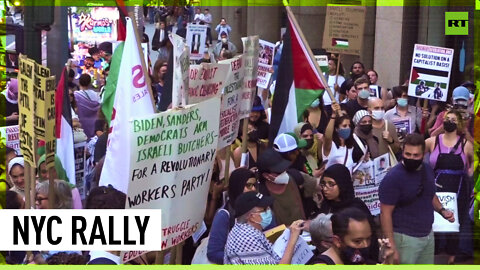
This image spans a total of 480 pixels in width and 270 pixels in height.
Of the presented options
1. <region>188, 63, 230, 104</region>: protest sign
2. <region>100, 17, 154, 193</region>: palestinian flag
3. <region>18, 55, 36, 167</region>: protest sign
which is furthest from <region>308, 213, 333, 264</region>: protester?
<region>18, 55, 36, 167</region>: protest sign

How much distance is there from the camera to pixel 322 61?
17.8 feet

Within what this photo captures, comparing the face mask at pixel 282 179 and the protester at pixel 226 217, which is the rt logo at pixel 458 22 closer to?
the face mask at pixel 282 179

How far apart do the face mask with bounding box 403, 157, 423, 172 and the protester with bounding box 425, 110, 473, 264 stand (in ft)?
0.33

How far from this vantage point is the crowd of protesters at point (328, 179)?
17.1ft

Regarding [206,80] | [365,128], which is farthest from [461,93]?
[206,80]

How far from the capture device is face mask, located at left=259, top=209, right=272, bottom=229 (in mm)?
5258

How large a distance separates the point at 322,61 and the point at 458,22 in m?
0.71

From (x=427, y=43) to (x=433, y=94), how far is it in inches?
18.9

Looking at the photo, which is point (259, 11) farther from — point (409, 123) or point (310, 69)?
point (409, 123)

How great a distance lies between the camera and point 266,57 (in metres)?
5.36

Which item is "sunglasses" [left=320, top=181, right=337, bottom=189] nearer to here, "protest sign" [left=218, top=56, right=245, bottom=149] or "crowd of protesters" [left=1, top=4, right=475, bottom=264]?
"crowd of protesters" [left=1, top=4, right=475, bottom=264]

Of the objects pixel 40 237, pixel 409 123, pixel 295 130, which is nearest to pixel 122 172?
pixel 40 237

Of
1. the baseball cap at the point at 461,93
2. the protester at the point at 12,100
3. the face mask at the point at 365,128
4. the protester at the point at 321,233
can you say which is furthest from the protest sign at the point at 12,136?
the baseball cap at the point at 461,93

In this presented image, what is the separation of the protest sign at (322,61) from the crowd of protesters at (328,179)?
0.05 metres
